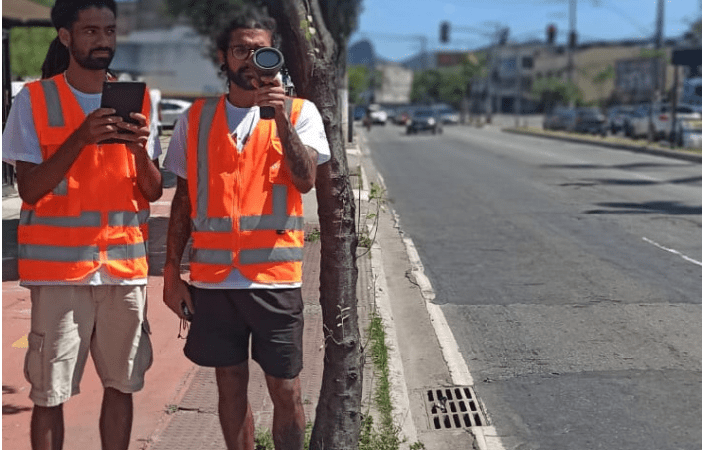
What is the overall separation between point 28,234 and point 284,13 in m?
1.24

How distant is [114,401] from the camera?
4383mm

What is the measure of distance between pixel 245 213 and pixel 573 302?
21.1ft

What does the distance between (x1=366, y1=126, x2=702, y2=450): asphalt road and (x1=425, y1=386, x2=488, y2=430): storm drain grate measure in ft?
0.40

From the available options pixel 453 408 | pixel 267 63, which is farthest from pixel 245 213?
pixel 453 408

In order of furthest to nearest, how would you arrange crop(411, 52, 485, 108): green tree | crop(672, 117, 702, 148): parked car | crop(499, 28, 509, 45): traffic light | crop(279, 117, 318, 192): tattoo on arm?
crop(411, 52, 485, 108): green tree, crop(499, 28, 509, 45): traffic light, crop(672, 117, 702, 148): parked car, crop(279, 117, 318, 192): tattoo on arm

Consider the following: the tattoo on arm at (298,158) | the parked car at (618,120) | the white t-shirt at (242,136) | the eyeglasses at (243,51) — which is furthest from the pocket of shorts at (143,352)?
the parked car at (618,120)

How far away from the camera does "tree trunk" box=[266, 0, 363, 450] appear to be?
4539 mm

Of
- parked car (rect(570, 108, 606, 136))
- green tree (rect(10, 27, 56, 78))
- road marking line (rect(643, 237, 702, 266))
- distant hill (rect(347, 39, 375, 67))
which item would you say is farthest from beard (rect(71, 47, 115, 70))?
green tree (rect(10, 27, 56, 78))

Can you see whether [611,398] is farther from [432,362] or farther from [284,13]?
[284,13]

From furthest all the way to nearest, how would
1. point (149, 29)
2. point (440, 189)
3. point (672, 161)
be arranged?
point (149, 29)
point (672, 161)
point (440, 189)

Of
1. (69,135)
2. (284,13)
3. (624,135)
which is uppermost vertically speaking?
(284,13)

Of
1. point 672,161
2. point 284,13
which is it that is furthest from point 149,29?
point 284,13

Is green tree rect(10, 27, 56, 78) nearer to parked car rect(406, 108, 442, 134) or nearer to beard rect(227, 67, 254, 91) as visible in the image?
parked car rect(406, 108, 442, 134)

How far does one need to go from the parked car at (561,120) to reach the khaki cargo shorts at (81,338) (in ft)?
198
